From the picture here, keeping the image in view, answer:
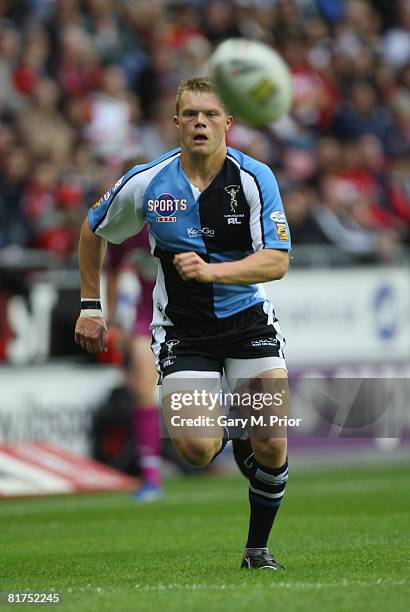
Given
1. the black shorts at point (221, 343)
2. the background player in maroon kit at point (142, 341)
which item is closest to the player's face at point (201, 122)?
the black shorts at point (221, 343)

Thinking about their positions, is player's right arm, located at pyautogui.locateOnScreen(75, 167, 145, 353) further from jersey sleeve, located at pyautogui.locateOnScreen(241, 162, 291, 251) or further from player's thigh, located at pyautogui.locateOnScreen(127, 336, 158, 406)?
player's thigh, located at pyautogui.locateOnScreen(127, 336, 158, 406)

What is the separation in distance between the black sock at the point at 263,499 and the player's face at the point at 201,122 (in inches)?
67.5

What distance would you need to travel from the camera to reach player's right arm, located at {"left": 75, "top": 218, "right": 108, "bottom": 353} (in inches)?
292

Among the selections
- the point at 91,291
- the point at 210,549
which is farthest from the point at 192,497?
the point at 91,291

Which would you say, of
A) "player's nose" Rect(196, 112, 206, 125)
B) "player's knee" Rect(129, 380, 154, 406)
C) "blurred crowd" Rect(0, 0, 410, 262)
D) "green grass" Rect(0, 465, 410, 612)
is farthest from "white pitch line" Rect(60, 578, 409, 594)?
"blurred crowd" Rect(0, 0, 410, 262)

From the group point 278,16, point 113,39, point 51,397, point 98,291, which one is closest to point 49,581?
point 98,291

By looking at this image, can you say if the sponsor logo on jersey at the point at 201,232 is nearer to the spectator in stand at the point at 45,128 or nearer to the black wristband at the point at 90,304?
the black wristband at the point at 90,304

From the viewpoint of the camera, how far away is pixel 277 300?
608 inches

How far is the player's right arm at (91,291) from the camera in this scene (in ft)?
24.3

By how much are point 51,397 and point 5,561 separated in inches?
239

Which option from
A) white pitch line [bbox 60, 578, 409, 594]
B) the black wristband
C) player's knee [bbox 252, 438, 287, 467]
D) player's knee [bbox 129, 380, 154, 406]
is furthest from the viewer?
player's knee [bbox 129, 380, 154, 406]

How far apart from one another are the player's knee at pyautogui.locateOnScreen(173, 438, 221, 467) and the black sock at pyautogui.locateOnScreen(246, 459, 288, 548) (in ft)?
0.85

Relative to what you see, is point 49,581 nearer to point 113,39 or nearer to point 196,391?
point 196,391

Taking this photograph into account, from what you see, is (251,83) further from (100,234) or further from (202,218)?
(100,234)
